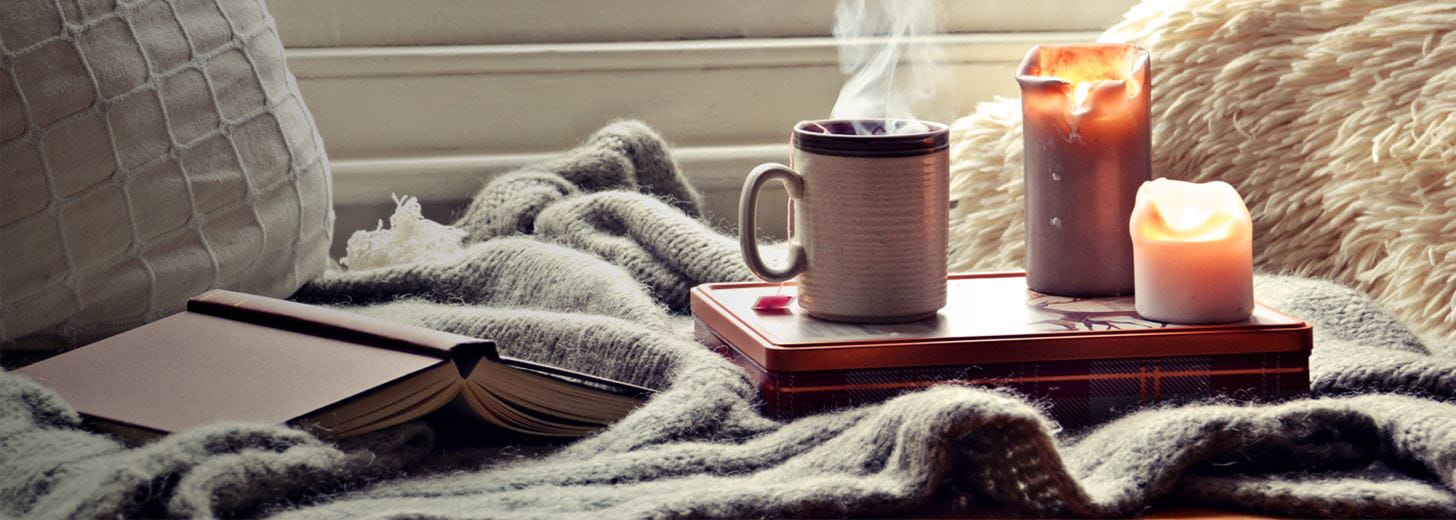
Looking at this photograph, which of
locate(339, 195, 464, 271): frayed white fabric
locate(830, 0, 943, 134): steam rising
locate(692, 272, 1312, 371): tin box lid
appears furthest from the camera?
locate(339, 195, 464, 271): frayed white fabric

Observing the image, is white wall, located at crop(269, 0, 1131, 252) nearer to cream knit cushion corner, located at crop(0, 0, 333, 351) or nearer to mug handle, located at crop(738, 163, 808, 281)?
cream knit cushion corner, located at crop(0, 0, 333, 351)

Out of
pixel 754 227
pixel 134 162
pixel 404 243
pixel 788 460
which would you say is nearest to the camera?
pixel 788 460

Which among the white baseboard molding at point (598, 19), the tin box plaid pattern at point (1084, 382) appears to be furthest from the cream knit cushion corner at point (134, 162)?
the tin box plaid pattern at point (1084, 382)

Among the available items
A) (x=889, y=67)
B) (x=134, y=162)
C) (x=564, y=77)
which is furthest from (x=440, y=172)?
(x=889, y=67)

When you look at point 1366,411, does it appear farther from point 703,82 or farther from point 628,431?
point 703,82

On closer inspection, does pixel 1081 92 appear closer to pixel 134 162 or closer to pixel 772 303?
pixel 772 303

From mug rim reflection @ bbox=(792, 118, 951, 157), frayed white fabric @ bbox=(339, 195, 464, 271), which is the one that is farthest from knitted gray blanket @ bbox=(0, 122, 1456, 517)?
frayed white fabric @ bbox=(339, 195, 464, 271)

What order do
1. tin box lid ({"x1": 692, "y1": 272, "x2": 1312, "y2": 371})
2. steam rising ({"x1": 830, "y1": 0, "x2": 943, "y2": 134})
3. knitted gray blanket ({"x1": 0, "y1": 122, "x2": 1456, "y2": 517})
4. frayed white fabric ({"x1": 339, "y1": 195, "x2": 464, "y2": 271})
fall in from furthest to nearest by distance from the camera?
frayed white fabric ({"x1": 339, "y1": 195, "x2": 464, "y2": 271})
steam rising ({"x1": 830, "y1": 0, "x2": 943, "y2": 134})
tin box lid ({"x1": 692, "y1": 272, "x2": 1312, "y2": 371})
knitted gray blanket ({"x1": 0, "y1": 122, "x2": 1456, "y2": 517})

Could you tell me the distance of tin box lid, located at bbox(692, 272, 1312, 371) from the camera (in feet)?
2.40

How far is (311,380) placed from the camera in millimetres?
705

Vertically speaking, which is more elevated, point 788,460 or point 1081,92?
point 1081,92

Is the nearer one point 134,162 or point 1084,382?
point 1084,382

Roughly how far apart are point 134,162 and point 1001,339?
59cm

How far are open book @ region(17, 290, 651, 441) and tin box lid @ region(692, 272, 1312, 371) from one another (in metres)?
0.09
